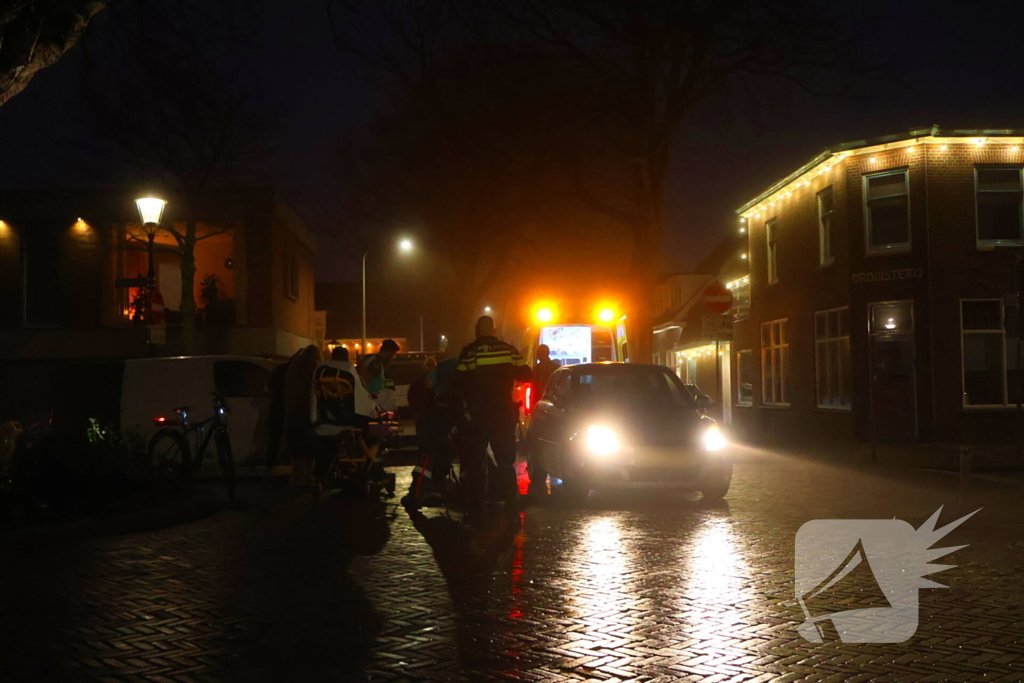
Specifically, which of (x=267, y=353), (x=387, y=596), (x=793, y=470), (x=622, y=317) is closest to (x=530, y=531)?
(x=387, y=596)

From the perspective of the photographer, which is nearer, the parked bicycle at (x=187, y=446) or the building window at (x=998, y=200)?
the parked bicycle at (x=187, y=446)

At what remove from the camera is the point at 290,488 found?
48.1 feet

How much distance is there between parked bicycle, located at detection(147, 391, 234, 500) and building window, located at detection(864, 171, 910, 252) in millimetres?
16751

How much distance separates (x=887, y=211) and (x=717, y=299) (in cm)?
616

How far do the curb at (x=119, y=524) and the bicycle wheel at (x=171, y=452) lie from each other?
4.12 ft

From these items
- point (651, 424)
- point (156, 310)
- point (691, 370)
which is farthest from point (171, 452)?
point (691, 370)

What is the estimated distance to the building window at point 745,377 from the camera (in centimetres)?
3453

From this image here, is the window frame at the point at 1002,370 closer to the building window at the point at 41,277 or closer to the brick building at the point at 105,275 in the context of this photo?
the brick building at the point at 105,275

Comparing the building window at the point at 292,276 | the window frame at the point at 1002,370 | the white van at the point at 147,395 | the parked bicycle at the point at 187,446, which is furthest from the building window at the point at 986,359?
the building window at the point at 292,276

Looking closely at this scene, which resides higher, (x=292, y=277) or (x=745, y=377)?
(x=292, y=277)

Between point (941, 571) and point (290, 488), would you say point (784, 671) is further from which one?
point (290, 488)

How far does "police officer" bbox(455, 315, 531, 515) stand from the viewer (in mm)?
11523

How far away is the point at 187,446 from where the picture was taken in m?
13.7

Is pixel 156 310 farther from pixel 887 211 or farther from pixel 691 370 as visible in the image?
pixel 691 370
